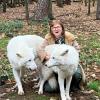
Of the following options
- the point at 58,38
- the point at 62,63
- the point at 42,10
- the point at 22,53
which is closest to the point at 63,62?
the point at 62,63

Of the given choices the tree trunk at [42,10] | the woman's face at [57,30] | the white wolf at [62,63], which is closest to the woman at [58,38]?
the woman's face at [57,30]

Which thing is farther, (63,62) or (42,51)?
(42,51)

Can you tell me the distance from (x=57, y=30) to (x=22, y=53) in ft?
2.80

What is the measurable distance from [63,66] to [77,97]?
3.26 ft

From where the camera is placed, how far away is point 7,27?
13.7m

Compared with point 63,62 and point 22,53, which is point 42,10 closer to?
point 22,53

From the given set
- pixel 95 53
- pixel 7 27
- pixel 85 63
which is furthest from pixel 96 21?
pixel 85 63

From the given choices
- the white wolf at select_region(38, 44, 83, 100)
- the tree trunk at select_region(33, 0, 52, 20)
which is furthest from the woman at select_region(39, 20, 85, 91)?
the tree trunk at select_region(33, 0, 52, 20)

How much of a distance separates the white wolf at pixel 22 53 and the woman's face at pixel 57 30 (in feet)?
1.26

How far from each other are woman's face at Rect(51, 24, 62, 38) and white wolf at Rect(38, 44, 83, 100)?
27 centimetres

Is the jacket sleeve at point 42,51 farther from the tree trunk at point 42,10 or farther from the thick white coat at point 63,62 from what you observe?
the tree trunk at point 42,10

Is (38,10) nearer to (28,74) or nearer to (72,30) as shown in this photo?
(72,30)

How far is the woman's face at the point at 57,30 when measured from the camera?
6.41 metres

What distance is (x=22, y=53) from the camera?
237 inches
